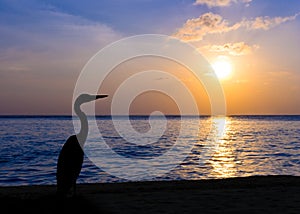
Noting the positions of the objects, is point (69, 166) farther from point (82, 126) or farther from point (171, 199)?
point (171, 199)

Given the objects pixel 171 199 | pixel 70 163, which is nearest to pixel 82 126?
pixel 70 163

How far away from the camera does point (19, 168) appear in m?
19.2

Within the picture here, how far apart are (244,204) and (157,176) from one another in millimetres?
8670

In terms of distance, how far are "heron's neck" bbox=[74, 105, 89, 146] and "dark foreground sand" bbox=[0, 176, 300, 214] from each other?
1266mm

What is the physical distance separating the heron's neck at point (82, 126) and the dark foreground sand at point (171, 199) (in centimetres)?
127

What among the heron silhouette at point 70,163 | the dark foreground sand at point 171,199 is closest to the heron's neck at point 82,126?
the heron silhouette at point 70,163

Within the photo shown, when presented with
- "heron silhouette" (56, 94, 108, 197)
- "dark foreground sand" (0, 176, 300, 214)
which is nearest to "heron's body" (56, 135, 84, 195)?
"heron silhouette" (56, 94, 108, 197)

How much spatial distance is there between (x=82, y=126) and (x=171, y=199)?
2624 millimetres

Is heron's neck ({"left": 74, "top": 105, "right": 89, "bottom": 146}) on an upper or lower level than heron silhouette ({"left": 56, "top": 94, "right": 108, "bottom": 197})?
upper

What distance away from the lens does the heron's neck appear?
26.6 feet

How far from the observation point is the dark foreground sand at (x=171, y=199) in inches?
308

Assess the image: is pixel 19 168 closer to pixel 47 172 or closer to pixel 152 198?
pixel 47 172

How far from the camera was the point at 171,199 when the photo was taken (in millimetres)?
9086

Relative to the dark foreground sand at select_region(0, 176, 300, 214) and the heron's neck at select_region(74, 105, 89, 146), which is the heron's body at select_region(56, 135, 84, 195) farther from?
the dark foreground sand at select_region(0, 176, 300, 214)
